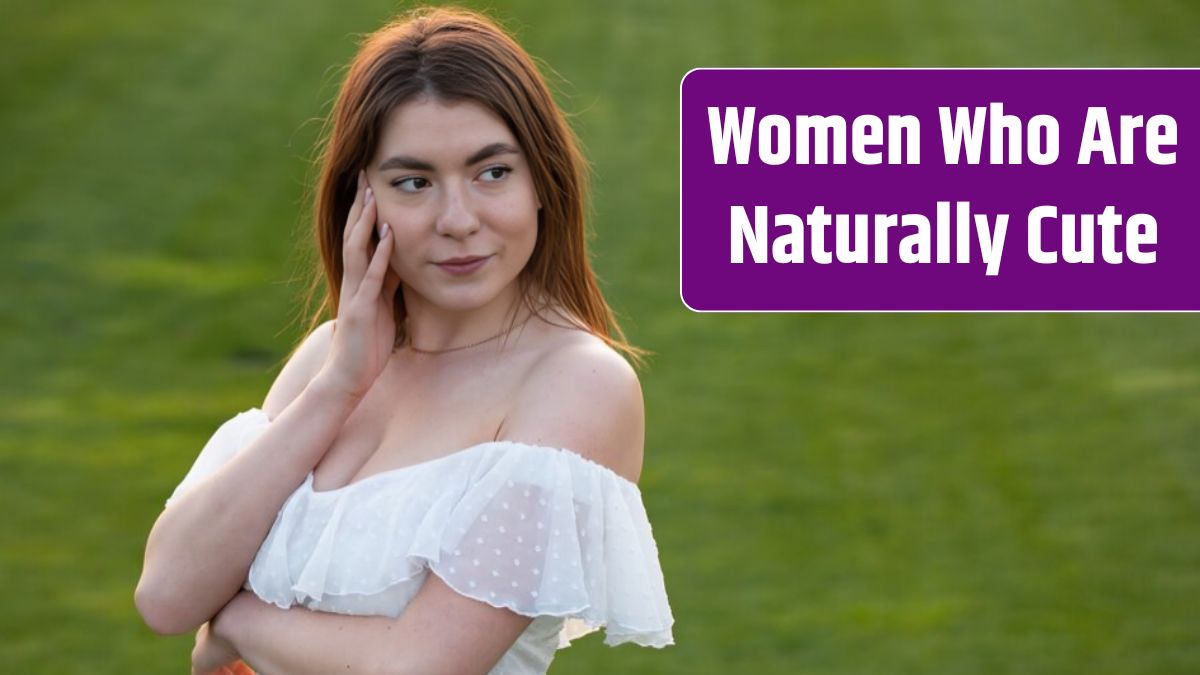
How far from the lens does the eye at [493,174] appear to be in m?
2.67

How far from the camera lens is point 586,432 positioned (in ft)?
8.57

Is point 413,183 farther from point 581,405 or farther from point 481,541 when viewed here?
point 481,541

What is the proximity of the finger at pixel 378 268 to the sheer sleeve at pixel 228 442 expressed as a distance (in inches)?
13.0

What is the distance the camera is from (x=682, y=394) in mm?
8750

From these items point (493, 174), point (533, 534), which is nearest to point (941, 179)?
point (493, 174)

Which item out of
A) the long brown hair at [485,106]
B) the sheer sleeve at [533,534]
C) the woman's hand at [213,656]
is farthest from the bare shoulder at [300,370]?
the sheer sleeve at [533,534]

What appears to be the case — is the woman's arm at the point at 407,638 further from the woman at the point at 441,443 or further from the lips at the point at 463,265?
the lips at the point at 463,265

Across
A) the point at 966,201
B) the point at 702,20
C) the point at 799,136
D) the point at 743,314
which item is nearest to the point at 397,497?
the point at 799,136

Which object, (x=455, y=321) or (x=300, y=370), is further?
(x=300, y=370)

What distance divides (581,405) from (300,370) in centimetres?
60

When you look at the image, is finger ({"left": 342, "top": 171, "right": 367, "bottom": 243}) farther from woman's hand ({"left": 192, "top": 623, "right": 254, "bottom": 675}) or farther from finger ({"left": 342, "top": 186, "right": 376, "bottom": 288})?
woman's hand ({"left": 192, "top": 623, "right": 254, "bottom": 675})

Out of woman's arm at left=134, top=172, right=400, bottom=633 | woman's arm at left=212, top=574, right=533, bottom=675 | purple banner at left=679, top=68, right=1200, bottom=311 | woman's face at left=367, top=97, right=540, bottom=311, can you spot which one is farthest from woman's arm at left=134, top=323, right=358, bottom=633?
purple banner at left=679, top=68, right=1200, bottom=311

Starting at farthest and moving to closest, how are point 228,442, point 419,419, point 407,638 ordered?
point 228,442 → point 419,419 → point 407,638

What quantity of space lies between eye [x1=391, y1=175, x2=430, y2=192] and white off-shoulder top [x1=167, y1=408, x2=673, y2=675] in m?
0.38
